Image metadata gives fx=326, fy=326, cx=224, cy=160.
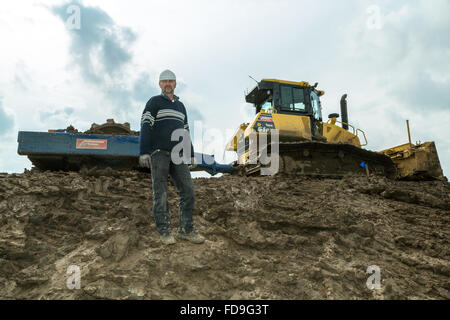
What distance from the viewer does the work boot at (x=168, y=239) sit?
3.76 metres

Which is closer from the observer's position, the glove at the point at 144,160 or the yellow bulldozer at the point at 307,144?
the glove at the point at 144,160

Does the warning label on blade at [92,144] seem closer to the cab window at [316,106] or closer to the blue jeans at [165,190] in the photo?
the blue jeans at [165,190]

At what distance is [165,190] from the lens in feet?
12.9

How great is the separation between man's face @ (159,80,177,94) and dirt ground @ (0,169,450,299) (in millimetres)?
1706

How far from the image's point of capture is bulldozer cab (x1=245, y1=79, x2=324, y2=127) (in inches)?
421

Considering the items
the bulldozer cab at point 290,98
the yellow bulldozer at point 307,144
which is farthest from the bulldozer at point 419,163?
the bulldozer cab at point 290,98

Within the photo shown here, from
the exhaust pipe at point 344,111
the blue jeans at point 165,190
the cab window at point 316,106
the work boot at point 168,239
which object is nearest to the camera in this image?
the work boot at point 168,239

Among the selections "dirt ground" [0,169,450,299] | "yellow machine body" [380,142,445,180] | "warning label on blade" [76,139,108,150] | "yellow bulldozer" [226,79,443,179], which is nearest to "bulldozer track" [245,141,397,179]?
"yellow bulldozer" [226,79,443,179]

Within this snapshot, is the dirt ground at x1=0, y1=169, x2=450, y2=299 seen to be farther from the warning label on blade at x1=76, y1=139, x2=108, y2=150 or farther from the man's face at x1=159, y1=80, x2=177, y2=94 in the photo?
the warning label on blade at x1=76, y1=139, x2=108, y2=150

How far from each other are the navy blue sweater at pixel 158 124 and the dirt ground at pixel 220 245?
1087 mm

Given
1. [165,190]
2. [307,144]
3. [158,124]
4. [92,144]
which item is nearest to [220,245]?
[165,190]

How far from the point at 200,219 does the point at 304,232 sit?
4.88ft
